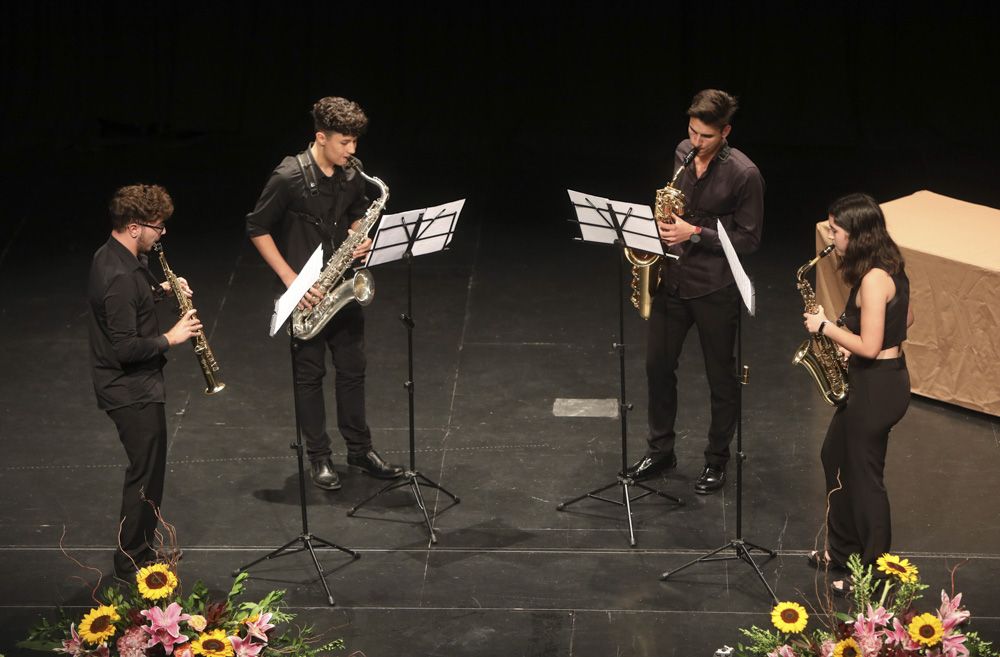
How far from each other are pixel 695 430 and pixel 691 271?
1109 mm

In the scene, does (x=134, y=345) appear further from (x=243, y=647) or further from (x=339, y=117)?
(x=243, y=647)

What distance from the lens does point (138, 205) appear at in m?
5.41

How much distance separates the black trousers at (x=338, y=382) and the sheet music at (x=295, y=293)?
2.92 feet

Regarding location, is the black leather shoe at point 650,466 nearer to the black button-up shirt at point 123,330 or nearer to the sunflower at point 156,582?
the black button-up shirt at point 123,330

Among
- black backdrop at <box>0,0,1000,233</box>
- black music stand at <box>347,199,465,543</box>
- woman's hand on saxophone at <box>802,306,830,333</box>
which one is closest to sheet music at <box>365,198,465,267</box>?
black music stand at <box>347,199,465,543</box>

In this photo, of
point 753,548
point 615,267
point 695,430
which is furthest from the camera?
point 615,267

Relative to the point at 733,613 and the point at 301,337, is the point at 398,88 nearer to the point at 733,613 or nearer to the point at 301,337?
the point at 301,337

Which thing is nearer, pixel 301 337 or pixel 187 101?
A: pixel 301 337

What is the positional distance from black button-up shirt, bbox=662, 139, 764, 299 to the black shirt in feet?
4.66

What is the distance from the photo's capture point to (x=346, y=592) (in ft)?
18.8

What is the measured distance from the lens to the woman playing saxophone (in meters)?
5.29

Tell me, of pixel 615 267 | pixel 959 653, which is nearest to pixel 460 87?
pixel 615 267

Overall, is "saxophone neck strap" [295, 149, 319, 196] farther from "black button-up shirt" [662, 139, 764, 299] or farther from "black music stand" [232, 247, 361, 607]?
"black button-up shirt" [662, 139, 764, 299]

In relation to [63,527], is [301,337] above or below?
above
